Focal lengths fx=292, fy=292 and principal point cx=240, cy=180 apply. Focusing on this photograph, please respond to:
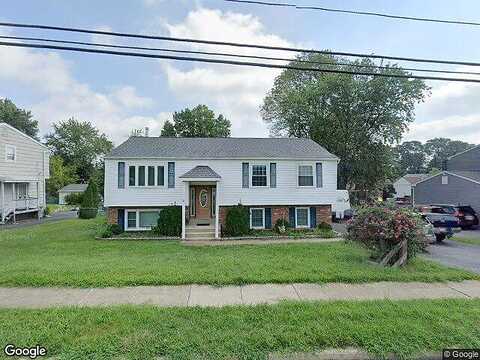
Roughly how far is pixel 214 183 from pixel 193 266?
8349 millimetres

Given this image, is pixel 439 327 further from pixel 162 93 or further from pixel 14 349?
pixel 162 93

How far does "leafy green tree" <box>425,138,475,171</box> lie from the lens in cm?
8831

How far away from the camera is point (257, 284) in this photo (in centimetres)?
691

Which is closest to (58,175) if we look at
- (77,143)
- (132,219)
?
(77,143)

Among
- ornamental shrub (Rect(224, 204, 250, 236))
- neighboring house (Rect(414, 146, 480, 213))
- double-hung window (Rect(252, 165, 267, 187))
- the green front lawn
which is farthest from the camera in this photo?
neighboring house (Rect(414, 146, 480, 213))

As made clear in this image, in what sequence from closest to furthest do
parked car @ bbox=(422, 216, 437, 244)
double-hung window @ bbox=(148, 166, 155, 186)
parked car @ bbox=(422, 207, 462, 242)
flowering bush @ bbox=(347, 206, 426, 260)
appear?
1. flowering bush @ bbox=(347, 206, 426, 260)
2. parked car @ bbox=(422, 216, 437, 244)
3. parked car @ bbox=(422, 207, 462, 242)
4. double-hung window @ bbox=(148, 166, 155, 186)

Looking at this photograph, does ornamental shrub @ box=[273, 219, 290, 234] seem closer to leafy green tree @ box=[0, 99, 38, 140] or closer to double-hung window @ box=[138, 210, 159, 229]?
double-hung window @ box=[138, 210, 159, 229]

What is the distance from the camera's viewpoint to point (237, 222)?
51.2ft

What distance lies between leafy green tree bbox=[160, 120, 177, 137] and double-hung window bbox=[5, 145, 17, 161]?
67.9ft

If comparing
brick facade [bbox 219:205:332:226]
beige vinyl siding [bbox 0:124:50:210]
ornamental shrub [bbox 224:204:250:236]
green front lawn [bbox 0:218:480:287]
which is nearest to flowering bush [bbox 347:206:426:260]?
green front lawn [bbox 0:218:480:287]

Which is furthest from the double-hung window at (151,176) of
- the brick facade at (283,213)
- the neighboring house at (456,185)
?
the neighboring house at (456,185)

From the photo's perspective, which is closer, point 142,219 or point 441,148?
point 142,219

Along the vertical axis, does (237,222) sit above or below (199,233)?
above

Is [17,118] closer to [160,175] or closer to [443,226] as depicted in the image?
[160,175]
